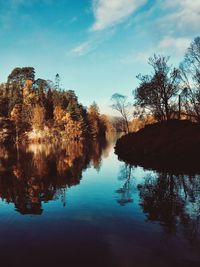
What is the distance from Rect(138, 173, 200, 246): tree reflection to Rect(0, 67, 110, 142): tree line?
8845 cm

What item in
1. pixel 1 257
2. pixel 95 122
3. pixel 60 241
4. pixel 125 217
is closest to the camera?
pixel 1 257

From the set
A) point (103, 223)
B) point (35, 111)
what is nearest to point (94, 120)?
point (35, 111)

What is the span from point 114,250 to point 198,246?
8.88ft

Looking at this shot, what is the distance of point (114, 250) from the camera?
892 centimetres

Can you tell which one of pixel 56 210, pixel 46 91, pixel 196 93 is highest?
pixel 46 91

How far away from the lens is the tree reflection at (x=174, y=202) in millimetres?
10654

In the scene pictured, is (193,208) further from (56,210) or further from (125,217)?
(56,210)

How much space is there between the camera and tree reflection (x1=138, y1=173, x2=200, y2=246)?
419 inches

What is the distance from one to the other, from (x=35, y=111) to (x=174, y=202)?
326 feet

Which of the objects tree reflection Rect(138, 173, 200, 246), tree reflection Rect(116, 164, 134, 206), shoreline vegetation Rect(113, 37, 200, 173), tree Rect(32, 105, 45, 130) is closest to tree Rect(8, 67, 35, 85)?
tree Rect(32, 105, 45, 130)

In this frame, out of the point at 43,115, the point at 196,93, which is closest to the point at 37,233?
the point at 196,93

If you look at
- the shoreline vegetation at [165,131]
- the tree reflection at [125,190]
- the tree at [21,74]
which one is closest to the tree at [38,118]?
the tree at [21,74]

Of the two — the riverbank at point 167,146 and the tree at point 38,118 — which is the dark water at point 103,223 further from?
the tree at point 38,118

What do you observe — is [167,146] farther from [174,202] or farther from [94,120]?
[94,120]
